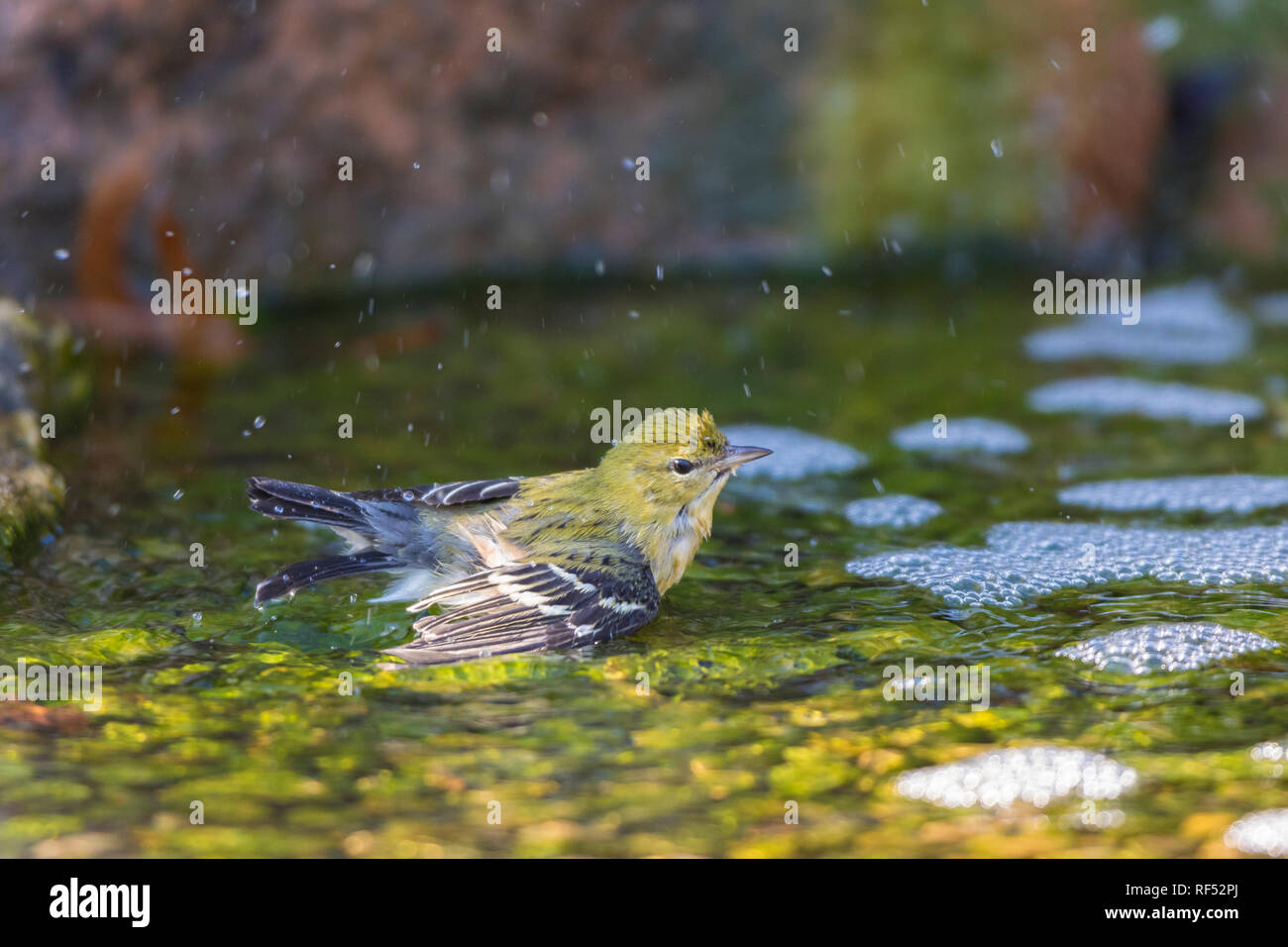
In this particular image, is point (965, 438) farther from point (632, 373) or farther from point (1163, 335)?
point (1163, 335)

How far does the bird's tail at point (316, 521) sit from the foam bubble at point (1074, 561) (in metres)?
1.55

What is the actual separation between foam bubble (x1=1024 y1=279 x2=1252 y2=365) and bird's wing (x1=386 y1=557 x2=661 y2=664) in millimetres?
3919

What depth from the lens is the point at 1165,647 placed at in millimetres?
3719

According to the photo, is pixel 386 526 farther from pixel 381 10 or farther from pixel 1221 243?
pixel 1221 243

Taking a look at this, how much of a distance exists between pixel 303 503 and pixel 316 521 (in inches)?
3.1

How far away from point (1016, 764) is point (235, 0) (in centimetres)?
523

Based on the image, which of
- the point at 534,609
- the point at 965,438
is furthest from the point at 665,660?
the point at 965,438

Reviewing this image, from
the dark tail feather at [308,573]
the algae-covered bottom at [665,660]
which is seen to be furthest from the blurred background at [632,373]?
the dark tail feather at [308,573]

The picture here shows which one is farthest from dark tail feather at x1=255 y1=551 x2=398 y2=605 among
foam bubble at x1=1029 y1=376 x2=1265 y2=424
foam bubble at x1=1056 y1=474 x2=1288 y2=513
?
foam bubble at x1=1029 y1=376 x2=1265 y2=424

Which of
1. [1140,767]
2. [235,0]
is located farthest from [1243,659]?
[235,0]

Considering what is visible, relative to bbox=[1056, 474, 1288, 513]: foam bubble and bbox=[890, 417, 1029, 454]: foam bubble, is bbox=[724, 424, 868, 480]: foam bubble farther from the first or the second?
bbox=[1056, 474, 1288, 513]: foam bubble

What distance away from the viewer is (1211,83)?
359 inches
